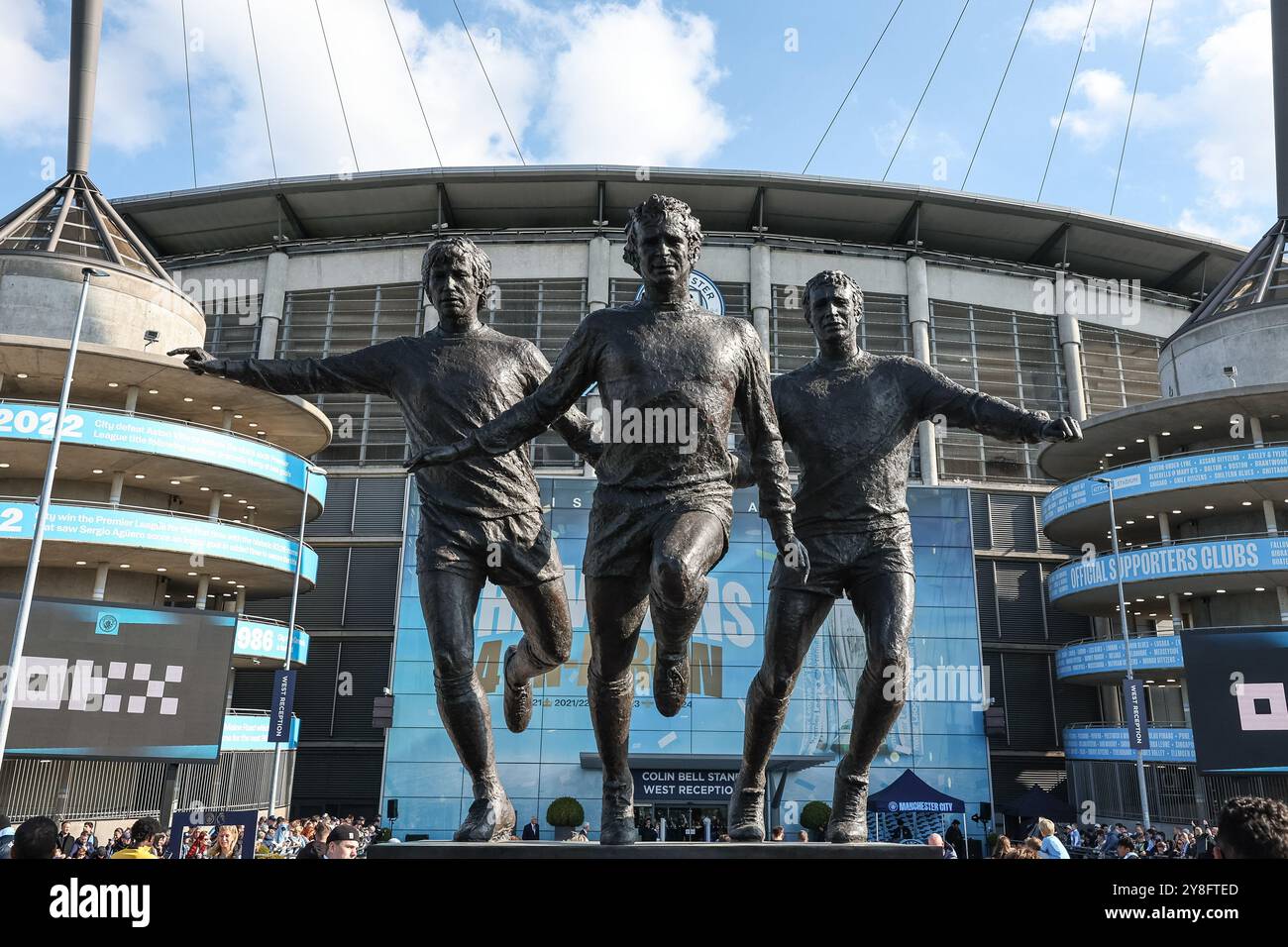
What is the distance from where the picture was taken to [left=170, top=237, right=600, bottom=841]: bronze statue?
5109 mm

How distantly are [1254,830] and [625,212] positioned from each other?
42571 millimetres

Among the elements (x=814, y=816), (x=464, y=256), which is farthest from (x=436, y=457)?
(x=814, y=816)

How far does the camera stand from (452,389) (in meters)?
5.52

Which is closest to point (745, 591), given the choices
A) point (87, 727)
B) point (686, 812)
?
point (686, 812)

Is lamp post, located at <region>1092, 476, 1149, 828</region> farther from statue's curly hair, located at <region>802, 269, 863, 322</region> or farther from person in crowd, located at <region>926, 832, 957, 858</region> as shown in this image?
statue's curly hair, located at <region>802, 269, 863, 322</region>

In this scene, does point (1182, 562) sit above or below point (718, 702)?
above

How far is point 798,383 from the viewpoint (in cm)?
568

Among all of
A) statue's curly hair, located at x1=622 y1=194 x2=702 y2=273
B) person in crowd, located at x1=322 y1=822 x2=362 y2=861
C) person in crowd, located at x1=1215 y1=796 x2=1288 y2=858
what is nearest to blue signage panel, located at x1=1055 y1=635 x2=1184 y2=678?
person in crowd, located at x1=322 y1=822 x2=362 y2=861

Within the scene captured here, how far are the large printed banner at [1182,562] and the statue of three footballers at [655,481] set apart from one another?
90.6ft

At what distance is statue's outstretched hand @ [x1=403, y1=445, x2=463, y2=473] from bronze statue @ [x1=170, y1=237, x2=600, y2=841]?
0.22 m

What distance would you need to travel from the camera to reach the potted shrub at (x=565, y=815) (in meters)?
26.8

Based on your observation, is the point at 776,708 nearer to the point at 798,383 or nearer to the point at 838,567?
the point at 838,567

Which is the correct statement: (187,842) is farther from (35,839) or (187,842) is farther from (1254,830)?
(1254,830)

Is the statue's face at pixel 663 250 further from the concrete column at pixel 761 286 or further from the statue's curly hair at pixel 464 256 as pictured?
the concrete column at pixel 761 286
